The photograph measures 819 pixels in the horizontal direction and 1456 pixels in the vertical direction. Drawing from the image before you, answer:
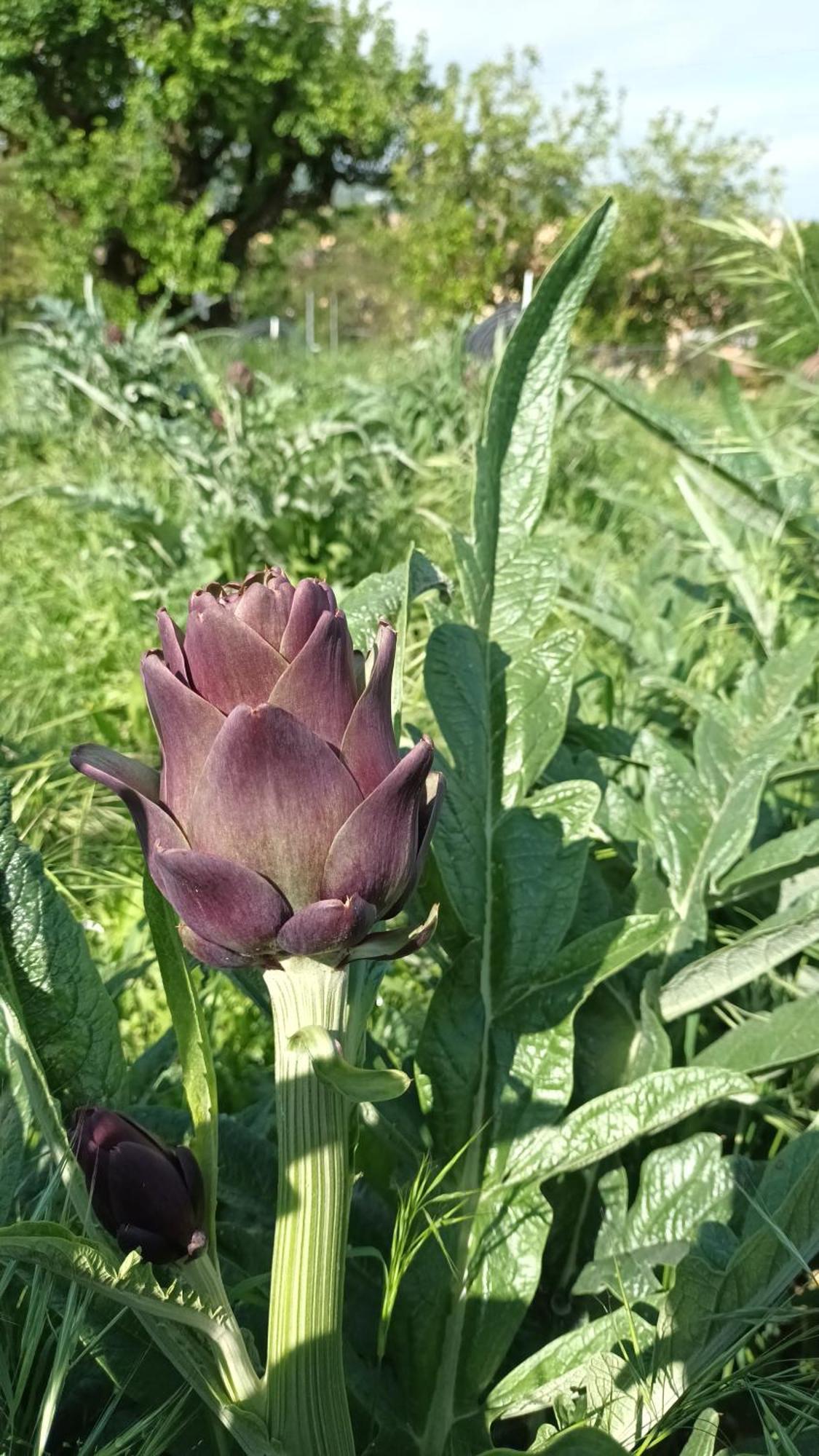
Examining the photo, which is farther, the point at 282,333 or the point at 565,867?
the point at 282,333

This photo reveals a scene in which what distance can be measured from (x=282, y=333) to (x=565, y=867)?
1000 cm

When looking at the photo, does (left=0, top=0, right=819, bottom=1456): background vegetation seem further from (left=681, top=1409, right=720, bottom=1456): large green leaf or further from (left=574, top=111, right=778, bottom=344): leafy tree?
(left=574, top=111, right=778, bottom=344): leafy tree

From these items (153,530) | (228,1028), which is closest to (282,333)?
(153,530)

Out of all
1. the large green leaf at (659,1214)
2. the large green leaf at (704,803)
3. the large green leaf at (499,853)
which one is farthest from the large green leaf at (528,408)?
the large green leaf at (659,1214)

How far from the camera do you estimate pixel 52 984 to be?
43 cm

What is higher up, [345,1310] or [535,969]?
[535,969]

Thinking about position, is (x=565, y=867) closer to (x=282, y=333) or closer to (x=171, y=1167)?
(x=171, y=1167)

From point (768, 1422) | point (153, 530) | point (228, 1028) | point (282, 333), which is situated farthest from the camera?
point (282, 333)

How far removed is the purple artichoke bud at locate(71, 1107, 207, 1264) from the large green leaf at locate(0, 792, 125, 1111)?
0.06m

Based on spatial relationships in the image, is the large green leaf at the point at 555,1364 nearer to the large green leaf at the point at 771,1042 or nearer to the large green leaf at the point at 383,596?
the large green leaf at the point at 771,1042

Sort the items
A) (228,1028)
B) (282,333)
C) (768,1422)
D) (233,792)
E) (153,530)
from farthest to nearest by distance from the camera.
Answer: (282,333), (153,530), (228,1028), (768,1422), (233,792)

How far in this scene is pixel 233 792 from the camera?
1.03 feet

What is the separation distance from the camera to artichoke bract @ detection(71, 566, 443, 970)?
0.31 metres

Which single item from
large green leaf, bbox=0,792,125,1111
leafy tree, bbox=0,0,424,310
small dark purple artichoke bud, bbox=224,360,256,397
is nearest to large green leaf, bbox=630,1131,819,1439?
large green leaf, bbox=0,792,125,1111
